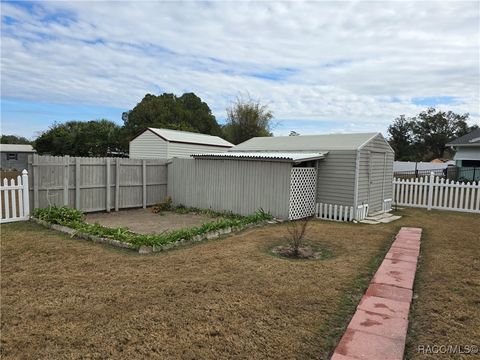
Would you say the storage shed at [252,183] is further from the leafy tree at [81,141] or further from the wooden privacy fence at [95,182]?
the leafy tree at [81,141]

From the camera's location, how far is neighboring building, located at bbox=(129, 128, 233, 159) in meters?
19.8

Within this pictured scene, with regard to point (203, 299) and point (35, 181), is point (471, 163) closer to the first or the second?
point (203, 299)

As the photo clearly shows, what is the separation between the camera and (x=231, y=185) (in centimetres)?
1114

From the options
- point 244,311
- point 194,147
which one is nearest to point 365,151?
point 244,311

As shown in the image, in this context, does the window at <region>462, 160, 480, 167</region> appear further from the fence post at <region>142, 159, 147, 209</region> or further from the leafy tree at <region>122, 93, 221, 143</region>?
the leafy tree at <region>122, 93, 221, 143</region>

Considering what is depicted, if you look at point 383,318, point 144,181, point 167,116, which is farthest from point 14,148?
point 383,318

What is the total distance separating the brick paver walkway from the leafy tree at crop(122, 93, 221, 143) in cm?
3071

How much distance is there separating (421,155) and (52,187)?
55.6 meters

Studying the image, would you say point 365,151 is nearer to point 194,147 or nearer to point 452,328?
point 452,328

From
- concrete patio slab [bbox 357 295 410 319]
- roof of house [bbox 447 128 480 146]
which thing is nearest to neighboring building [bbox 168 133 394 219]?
concrete patio slab [bbox 357 295 410 319]

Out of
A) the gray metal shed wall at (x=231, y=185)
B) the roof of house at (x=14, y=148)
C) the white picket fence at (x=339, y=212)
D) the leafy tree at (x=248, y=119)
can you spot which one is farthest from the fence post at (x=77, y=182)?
the roof of house at (x=14, y=148)

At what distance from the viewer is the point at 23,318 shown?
3.67m

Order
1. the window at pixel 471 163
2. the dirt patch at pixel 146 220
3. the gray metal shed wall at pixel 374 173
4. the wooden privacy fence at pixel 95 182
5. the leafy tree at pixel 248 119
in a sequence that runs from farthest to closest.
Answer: the leafy tree at pixel 248 119 < the window at pixel 471 163 < the gray metal shed wall at pixel 374 173 < the wooden privacy fence at pixel 95 182 < the dirt patch at pixel 146 220

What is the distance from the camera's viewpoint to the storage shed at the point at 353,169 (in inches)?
412
